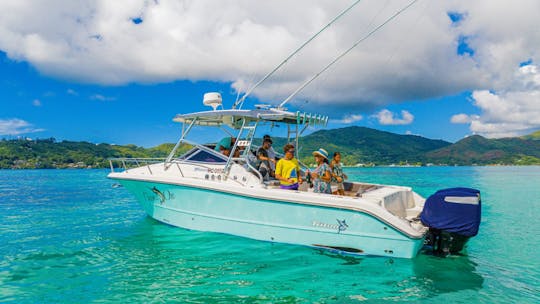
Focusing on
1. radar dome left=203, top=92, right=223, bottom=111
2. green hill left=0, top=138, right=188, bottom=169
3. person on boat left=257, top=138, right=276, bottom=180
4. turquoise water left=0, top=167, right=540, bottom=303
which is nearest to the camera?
turquoise water left=0, top=167, right=540, bottom=303

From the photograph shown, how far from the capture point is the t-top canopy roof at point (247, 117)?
8211 mm

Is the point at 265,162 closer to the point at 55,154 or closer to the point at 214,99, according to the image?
the point at 214,99

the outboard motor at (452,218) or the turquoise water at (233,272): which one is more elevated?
the outboard motor at (452,218)

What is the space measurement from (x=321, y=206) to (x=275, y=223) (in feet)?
3.73

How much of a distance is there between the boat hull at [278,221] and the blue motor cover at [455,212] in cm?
47

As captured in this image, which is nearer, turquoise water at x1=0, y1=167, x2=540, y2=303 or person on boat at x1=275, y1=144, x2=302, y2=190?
turquoise water at x1=0, y1=167, x2=540, y2=303

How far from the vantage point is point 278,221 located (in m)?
7.10

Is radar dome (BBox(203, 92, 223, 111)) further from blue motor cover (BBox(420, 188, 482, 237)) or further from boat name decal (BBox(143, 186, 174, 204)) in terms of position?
blue motor cover (BBox(420, 188, 482, 237))

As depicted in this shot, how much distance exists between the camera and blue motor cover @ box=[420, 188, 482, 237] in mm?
5973

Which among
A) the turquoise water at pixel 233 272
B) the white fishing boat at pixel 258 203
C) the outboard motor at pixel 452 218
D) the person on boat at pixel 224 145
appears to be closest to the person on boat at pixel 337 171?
the white fishing boat at pixel 258 203

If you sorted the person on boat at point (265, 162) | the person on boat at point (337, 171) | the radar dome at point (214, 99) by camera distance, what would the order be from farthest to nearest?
the radar dome at point (214, 99), the person on boat at point (265, 162), the person on boat at point (337, 171)

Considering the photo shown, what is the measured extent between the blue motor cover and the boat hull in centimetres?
47

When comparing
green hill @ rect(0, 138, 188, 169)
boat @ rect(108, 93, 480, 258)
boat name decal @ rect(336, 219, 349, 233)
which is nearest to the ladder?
boat @ rect(108, 93, 480, 258)

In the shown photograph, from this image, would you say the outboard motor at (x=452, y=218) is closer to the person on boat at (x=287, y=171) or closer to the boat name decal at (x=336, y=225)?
the boat name decal at (x=336, y=225)
